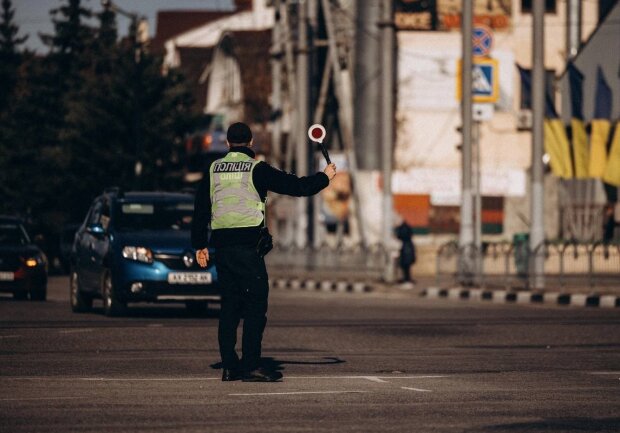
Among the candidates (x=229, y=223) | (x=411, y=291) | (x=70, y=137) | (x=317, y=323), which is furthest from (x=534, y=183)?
(x=70, y=137)

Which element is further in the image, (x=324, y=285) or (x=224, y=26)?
(x=224, y=26)

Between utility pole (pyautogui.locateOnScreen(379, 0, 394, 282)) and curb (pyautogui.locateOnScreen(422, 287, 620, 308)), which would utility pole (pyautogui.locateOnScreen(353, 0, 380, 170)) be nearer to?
utility pole (pyautogui.locateOnScreen(379, 0, 394, 282))

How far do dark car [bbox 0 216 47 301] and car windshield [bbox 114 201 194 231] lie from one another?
20.1 ft

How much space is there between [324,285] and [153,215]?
18913 mm

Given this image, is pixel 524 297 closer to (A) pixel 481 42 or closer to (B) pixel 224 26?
(A) pixel 481 42

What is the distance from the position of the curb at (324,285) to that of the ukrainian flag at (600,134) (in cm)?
602

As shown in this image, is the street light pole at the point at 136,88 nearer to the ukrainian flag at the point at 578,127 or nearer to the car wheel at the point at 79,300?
the ukrainian flag at the point at 578,127

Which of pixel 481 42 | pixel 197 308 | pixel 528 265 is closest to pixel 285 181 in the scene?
pixel 197 308

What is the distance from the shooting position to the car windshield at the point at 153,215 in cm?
2205

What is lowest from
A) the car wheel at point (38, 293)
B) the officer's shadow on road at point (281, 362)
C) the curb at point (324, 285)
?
the curb at point (324, 285)

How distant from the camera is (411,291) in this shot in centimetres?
3675

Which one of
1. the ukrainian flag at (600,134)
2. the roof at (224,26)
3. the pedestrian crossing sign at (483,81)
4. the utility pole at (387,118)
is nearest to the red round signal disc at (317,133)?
the pedestrian crossing sign at (483,81)

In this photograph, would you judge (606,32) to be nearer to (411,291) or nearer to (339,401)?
(411,291)

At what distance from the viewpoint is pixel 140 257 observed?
2103 cm
